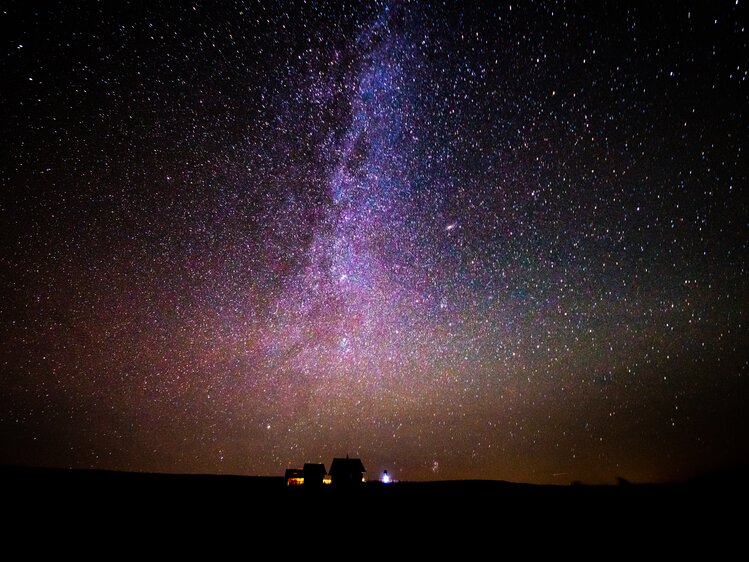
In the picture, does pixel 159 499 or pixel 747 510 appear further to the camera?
pixel 159 499

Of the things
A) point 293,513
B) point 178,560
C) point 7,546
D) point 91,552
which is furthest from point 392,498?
point 7,546

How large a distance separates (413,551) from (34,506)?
4290 mm

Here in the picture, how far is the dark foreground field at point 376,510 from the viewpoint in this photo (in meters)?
3.84

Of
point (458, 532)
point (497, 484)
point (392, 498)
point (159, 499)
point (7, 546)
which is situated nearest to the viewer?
point (7, 546)

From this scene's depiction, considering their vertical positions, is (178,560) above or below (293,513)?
below

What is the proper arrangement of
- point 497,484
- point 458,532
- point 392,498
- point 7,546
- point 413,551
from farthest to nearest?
point 497,484 < point 392,498 < point 458,532 < point 413,551 < point 7,546

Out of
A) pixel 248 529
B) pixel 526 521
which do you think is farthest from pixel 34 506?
pixel 526 521

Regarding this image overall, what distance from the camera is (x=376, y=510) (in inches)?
176

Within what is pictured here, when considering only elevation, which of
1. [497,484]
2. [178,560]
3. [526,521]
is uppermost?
[497,484]

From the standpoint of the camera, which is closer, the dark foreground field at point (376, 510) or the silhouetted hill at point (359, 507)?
the dark foreground field at point (376, 510)

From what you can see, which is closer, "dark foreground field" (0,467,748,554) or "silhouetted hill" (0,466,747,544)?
"dark foreground field" (0,467,748,554)

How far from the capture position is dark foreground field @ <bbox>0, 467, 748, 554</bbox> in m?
3.84

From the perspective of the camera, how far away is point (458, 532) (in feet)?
13.4

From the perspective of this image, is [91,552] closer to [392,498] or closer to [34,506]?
[34,506]
